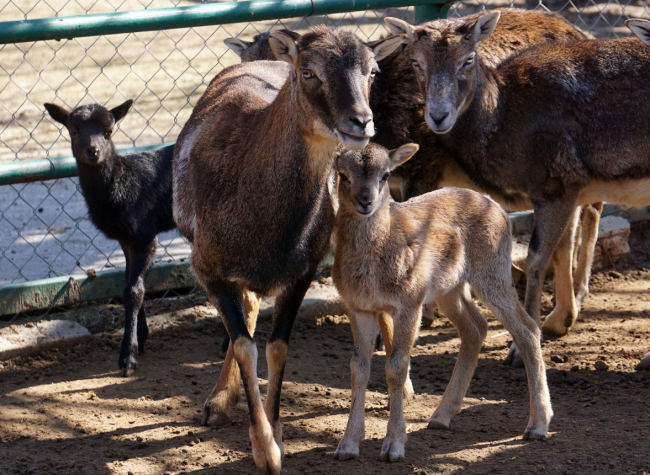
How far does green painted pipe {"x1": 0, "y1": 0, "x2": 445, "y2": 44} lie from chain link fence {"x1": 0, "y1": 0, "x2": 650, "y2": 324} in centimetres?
96

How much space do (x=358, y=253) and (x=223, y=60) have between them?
7.82 metres

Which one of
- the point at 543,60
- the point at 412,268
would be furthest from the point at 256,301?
the point at 543,60

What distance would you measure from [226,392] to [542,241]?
239 centimetres

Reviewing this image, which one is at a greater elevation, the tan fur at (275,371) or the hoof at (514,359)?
the tan fur at (275,371)

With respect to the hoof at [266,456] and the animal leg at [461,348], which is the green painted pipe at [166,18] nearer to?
the animal leg at [461,348]

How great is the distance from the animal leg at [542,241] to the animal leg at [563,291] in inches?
16.3

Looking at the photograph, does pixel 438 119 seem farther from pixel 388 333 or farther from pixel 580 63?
pixel 388 333

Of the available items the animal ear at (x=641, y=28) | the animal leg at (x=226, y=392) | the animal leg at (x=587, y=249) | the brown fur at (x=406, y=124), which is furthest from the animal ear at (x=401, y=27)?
the animal leg at (x=587, y=249)

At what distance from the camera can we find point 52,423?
471cm

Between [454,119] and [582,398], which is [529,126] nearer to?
[454,119]

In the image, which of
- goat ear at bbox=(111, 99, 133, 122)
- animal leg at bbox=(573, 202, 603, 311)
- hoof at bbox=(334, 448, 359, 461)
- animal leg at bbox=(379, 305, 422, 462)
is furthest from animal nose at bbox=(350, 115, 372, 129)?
animal leg at bbox=(573, 202, 603, 311)

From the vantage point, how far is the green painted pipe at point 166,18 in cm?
517

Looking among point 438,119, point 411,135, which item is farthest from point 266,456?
point 411,135

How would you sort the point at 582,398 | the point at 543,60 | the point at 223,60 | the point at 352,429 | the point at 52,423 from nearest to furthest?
the point at 352,429 < the point at 52,423 < the point at 582,398 < the point at 543,60 < the point at 223,60
